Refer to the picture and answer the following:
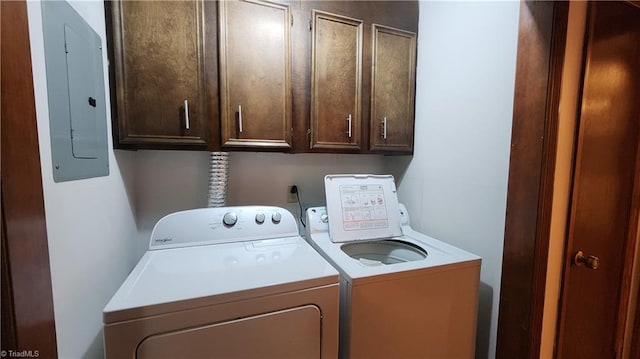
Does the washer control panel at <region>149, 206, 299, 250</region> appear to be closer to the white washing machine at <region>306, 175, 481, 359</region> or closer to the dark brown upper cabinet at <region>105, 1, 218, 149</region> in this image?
the white washing machine at <region>306, 175, 481, 359</region>

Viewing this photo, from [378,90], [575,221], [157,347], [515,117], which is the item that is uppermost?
[378,90]

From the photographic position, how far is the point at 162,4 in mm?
1176

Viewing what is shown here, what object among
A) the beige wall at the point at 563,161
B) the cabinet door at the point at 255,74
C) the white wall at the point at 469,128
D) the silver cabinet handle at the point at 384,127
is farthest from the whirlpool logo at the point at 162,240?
the beige wall at the point at 563,161

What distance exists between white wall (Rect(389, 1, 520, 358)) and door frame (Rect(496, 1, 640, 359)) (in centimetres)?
7

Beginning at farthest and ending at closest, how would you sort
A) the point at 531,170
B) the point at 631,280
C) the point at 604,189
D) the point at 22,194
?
the point at 631,280 < the point at 604,189 < the point at 531,170 < the point at 22,194

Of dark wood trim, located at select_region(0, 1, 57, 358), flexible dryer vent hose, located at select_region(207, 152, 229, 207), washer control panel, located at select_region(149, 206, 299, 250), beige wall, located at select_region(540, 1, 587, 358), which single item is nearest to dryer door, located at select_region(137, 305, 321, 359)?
dark wood trim, located at select_region(0, 1, 57, 358)

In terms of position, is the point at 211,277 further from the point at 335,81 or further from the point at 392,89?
the point at 392,89

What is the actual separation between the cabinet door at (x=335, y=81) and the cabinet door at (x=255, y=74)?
0.16 metres

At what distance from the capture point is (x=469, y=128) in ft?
4.49

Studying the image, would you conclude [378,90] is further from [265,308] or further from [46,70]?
[46,70]

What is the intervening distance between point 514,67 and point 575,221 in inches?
29.0

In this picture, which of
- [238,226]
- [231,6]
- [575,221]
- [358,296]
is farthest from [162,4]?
[575,221]

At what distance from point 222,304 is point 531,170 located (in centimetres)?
126

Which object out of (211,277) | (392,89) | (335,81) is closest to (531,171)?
(392,89)
